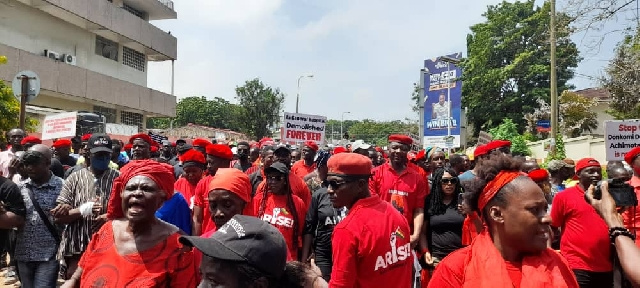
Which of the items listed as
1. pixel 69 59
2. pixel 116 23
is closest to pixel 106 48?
pixel 116 23

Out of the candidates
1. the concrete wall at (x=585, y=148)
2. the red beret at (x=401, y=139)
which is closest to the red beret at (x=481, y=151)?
the red beret at (x=401, y=139)

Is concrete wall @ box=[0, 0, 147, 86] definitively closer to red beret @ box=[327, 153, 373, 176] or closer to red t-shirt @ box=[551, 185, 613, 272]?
red beret @ box=[327, 153, 373, 176]

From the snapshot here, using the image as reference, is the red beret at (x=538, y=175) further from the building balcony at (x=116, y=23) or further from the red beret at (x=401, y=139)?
the building balcony at (x=116, y=23)

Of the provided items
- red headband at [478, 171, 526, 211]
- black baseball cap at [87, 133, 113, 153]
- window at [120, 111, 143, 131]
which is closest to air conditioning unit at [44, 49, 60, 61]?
window at [120, 111, 143, 131]

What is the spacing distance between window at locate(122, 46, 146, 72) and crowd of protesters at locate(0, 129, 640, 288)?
27467 mm

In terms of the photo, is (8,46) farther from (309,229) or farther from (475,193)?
(475,193)

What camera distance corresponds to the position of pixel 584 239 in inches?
197

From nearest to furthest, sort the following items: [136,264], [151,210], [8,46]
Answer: [136,264] < [151,210] < [8,46]

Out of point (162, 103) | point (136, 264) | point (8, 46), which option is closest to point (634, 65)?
point (136, 264)

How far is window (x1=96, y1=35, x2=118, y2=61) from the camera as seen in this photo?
30.4 meters

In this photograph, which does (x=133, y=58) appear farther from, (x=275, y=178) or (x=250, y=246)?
(x=250, y=246)

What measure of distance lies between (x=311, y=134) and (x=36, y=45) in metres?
19.5

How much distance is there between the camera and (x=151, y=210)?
9.68 feet

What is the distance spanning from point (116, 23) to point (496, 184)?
1206 inches
